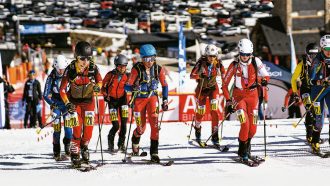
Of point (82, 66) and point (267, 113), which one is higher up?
point (82, 66)

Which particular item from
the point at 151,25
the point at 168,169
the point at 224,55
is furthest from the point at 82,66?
the point at 151,25

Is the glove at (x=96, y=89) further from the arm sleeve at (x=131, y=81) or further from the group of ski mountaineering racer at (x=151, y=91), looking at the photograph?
the arm sleeve at (x=131, y=81)

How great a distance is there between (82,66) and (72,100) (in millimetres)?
669

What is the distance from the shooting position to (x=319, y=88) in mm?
10242

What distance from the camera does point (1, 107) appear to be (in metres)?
17.1

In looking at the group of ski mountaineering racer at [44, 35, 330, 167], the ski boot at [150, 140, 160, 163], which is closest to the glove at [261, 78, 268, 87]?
the group of ski mountaineering racer at [44, 35, 330, 167]

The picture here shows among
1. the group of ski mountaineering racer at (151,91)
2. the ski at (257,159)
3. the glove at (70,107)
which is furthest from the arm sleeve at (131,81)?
the ski at (257,159)

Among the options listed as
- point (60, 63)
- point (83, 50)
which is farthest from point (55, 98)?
point (83, 50)

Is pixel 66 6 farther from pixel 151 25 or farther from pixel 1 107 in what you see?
pixel 1 107

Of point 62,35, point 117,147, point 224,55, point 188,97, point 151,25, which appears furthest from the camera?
point 151,25

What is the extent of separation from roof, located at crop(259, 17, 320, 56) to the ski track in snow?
28845 mm

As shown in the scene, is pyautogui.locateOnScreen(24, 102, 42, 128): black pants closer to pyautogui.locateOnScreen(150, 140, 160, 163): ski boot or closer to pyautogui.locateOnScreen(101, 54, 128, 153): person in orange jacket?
pyautogui.locateOnScreen(101, 54, 128, 153): person in orange jacket

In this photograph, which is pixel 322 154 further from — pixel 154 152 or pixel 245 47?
pixel 154 152

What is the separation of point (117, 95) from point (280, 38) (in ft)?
111
